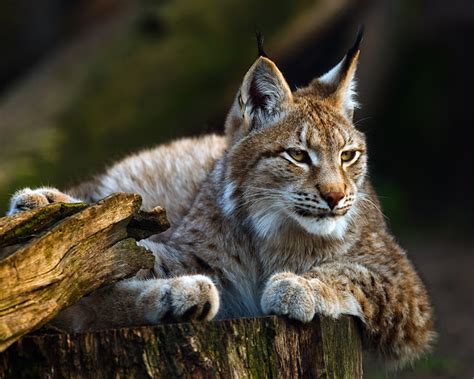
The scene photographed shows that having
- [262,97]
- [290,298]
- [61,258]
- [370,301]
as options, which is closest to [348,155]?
[262,97]

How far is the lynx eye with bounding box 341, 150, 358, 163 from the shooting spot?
487 cm

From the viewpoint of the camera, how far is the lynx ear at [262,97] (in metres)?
4.96

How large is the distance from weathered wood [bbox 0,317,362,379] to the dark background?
3.78 m

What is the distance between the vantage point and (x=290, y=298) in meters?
4.08

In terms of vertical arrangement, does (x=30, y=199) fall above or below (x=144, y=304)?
above

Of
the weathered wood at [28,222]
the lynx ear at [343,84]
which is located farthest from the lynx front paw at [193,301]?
the lynx ear at [343,84]

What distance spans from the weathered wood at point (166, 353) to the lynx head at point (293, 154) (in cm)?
95

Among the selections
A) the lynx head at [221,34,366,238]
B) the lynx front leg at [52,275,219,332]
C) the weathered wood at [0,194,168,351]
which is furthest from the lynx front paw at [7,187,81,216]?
the weathered wood at [0,194,168,351]

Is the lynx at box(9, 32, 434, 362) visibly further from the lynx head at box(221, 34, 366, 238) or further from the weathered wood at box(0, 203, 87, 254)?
the weathered wood at box(0, 203, 87, 254)

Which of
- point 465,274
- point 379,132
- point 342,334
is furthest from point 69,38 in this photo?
point 342,334

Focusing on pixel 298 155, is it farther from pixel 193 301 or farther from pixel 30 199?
pixel 30 199

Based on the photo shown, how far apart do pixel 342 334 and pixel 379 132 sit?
8.50 meters

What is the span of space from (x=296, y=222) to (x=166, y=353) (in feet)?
4.70

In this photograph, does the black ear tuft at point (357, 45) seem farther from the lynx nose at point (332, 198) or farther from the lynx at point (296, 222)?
the lynx nose at point (332, 198)
